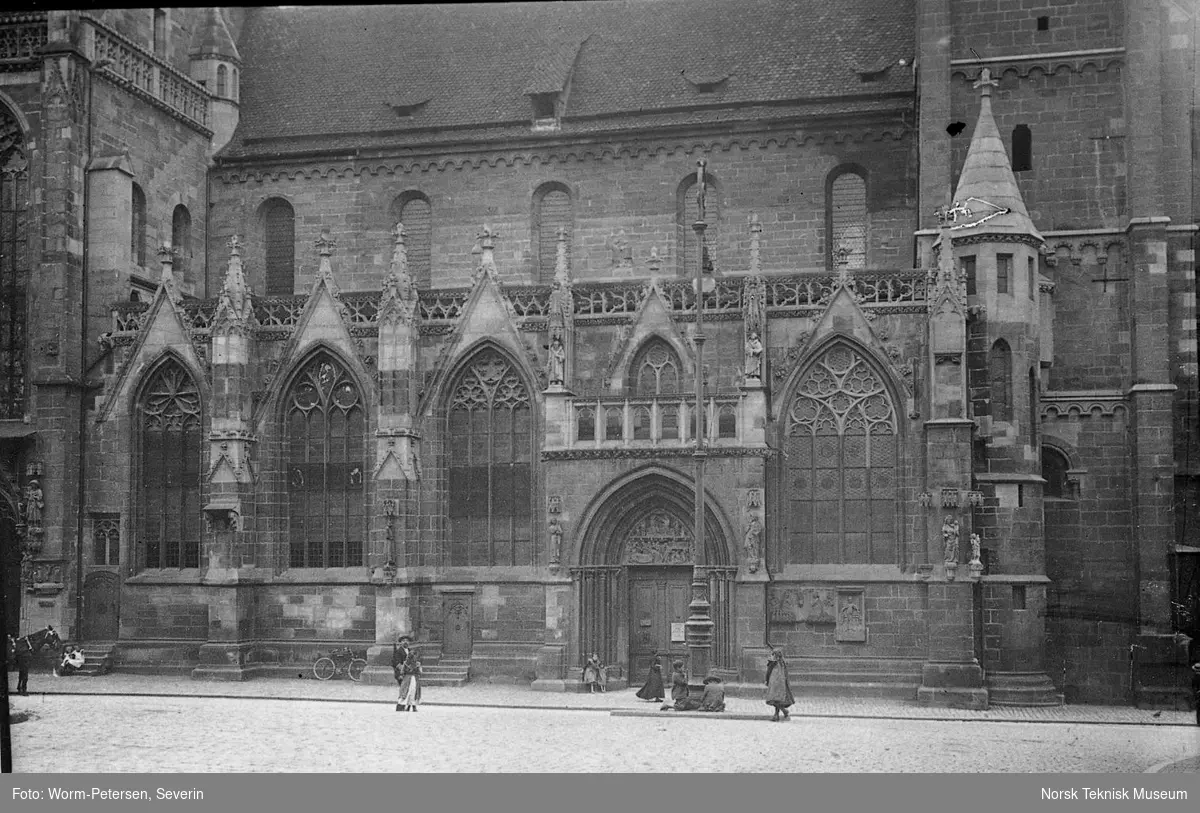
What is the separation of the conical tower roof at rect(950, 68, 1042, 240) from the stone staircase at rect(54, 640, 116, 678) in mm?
22537

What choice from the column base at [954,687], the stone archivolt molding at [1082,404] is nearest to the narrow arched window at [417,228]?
the stone archivolt molding at [1082,404]

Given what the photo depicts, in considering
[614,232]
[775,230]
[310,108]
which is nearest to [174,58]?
[310,108]

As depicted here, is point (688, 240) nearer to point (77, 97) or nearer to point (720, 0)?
point (720, 0)

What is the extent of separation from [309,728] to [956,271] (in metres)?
17.2

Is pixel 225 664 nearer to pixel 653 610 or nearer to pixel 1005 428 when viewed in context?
pixel 653 610

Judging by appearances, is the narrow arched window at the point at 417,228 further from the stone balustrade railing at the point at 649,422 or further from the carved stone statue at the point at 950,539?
the carved stone statue at the point at 950,539

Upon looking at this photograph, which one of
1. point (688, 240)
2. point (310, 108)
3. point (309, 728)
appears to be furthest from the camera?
point (310, 108)

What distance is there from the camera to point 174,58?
44438mm

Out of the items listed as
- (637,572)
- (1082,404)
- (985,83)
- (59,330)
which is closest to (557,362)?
(637,572)

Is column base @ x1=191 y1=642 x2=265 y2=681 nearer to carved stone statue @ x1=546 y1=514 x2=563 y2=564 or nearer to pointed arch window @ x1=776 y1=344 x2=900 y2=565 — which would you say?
carved stone statue @ x1=546 y1=514 x2=563 y2=564

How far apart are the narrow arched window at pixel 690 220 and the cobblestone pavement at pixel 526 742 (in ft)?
50.5

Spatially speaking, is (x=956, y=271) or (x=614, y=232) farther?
(x=614, y=232)

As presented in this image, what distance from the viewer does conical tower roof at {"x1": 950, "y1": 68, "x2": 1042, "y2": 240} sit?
114 ft

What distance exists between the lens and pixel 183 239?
44219 millimetres
